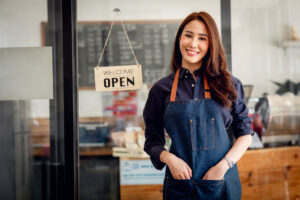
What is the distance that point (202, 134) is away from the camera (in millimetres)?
1356

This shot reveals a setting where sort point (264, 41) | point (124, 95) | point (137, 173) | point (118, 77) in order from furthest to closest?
1. point (124, 95)
2. point (264, 41)
3. point (137, 173)
4. point (118, 77)

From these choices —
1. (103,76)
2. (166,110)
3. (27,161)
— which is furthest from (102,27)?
(166,110)

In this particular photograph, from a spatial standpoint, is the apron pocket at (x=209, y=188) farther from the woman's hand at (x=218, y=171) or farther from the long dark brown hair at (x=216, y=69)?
the long dark brown hair at (x=216, y=69)

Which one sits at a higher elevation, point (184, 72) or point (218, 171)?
point (184, 72)

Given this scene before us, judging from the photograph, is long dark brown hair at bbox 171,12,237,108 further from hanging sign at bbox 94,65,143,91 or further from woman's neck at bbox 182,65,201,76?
hanging sign at bbox 94,65,143,91

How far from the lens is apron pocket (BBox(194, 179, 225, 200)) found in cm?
132

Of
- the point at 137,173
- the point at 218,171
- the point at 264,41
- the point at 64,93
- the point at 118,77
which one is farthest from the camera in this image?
the point at 264,41

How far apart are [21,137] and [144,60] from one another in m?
1.47

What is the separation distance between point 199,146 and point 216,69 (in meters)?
0.39

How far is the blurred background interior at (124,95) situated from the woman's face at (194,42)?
860 millimetres

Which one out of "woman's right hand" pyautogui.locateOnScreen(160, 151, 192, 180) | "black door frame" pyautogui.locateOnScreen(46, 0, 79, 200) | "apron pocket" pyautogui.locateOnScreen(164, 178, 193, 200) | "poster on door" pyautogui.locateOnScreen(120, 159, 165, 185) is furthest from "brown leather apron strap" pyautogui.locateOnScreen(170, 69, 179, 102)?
"poster on door" pyautogui.locateOnScreen(120, 159, 165, 185)

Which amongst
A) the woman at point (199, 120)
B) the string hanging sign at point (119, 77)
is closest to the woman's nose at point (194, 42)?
the woman at point (199, 120)

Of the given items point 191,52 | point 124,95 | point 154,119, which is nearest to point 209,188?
point 154,119

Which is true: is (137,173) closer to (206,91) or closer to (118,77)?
(118,77)
